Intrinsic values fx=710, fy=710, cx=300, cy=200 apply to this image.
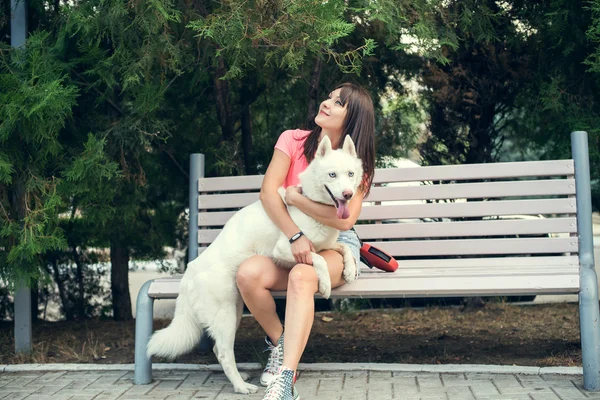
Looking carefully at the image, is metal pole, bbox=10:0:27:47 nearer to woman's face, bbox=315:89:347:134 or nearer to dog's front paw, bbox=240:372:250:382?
woman's face, bbox=315:89:347:134

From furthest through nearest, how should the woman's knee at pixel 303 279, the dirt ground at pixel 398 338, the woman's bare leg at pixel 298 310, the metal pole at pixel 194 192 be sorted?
the metal pole at pixel 194 192 → the dirt ground at pixel 398 338 → the woman's knee at pixel 303 279 → the woman's bare leg at pixel 298 310

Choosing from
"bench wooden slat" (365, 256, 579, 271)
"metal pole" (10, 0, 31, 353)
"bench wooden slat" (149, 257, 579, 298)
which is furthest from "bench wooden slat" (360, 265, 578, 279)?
"metal pole" (10, 0, 31, 353)

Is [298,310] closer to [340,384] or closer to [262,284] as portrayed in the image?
[262,284]

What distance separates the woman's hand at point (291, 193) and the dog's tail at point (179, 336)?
2.56ft

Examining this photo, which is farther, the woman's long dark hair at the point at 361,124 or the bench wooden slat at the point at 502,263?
the bench wooden slat at the point at 502,263

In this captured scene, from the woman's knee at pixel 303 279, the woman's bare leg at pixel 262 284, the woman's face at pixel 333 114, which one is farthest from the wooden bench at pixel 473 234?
Answer: the woman's face at pixel 333 114

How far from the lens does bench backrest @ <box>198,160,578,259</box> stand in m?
4.23

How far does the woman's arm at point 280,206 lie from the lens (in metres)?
3.63

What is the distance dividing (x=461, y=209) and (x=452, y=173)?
23cm

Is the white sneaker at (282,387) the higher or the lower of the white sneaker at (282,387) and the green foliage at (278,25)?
the lower

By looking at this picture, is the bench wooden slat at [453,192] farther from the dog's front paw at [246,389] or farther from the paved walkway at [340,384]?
the dog's front paw at [246,389]

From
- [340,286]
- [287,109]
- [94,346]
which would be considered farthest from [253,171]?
[340,286]

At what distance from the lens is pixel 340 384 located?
3842 millimetres

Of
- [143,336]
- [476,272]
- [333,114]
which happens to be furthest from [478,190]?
[143,336]
